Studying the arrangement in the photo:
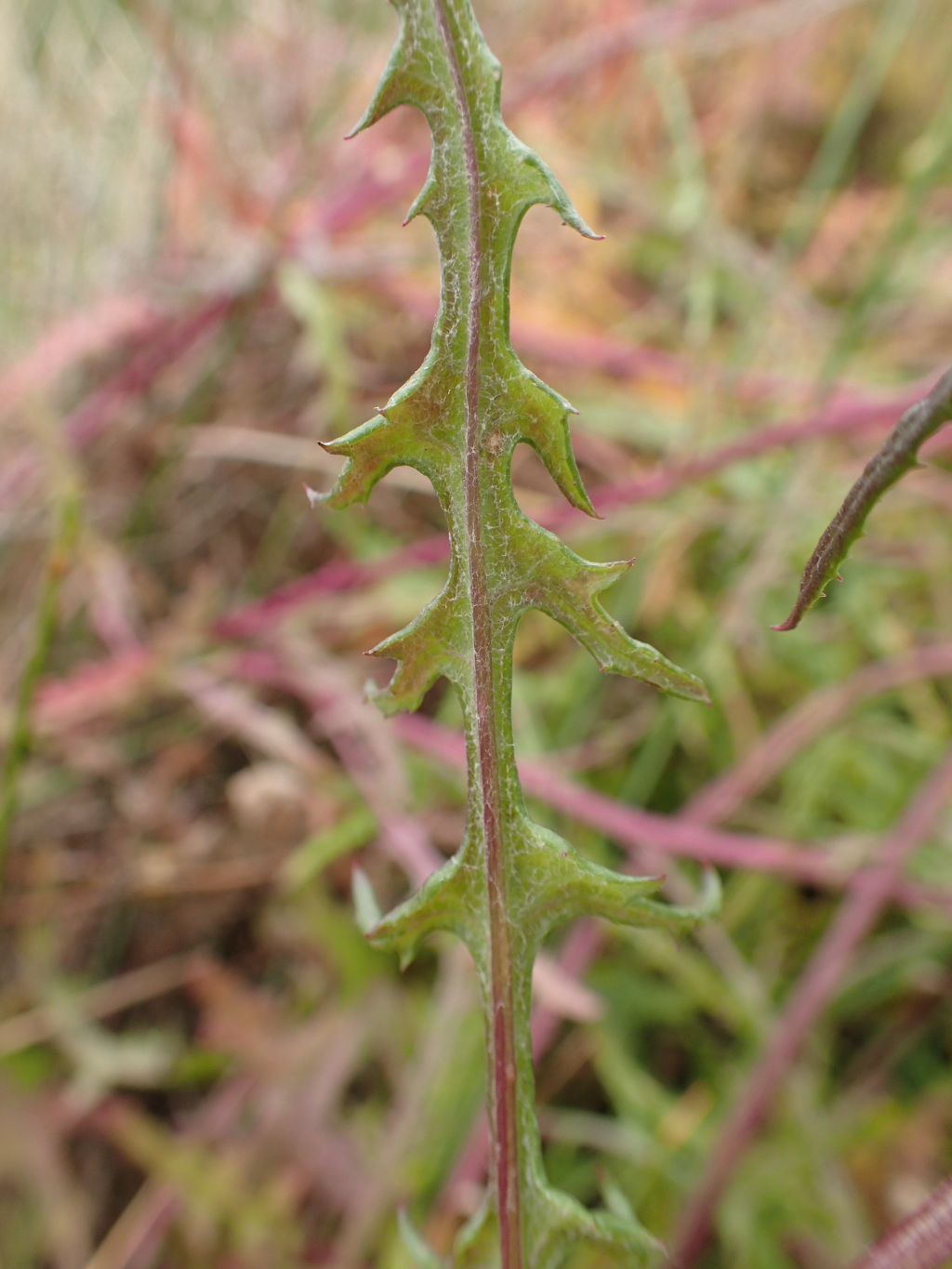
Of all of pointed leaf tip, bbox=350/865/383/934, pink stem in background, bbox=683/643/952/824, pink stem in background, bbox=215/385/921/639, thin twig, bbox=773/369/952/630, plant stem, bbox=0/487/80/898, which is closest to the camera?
thin twig, bbox=773/369/952/630

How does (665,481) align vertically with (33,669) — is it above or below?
above

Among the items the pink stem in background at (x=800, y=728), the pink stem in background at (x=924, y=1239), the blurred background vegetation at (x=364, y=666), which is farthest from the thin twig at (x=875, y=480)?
the pink stem in background at (x=800, y=728)

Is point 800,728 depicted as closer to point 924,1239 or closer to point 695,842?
point 695,842

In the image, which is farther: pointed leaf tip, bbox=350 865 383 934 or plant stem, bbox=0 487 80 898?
plant stem, bbox=0 487 80 898

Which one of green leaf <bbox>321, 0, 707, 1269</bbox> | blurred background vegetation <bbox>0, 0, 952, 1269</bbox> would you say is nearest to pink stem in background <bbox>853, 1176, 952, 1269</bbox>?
green leaf <bbox>321, 0, 707, 1269</bbox>

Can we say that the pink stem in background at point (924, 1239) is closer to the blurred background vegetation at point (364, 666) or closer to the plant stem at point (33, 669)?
the blurred background vegetation at point (364, 666)

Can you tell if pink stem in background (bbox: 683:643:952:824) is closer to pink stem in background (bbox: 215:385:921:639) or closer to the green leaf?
pink stem in background (bbox: 215:385:921:639)

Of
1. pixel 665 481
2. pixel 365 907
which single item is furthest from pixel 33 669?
pixel 665 481
